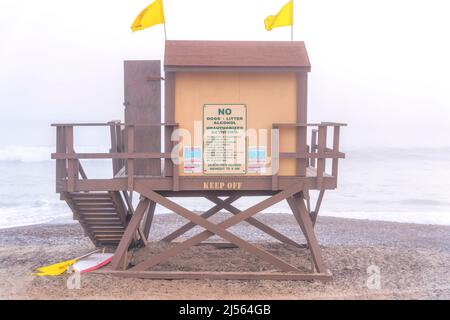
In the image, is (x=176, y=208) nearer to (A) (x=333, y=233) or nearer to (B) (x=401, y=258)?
(B) (x=401, y=258)

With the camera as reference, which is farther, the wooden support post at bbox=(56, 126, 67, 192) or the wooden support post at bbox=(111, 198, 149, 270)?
the wooden support post at bbox=(111, 198, 149, 270)

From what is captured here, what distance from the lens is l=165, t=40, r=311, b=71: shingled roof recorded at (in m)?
11.1

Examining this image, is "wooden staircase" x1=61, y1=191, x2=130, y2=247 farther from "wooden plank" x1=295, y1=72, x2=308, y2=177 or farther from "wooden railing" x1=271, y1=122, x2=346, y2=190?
"wooden plank" x1=295, y1=72, x2=308, y2=177

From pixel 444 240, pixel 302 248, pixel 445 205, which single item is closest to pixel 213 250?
pixel 302 248

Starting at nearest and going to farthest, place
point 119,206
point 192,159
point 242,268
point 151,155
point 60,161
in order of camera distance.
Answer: point 151,155 < point 192,159 < point 60,161 < point 119,206 < point 242,268

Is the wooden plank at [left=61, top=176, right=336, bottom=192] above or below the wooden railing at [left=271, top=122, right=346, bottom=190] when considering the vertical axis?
below

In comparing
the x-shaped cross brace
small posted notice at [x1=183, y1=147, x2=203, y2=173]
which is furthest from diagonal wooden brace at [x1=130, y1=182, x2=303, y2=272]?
small posted notice at [x1=183, y1=147, x2=203, y2=173]

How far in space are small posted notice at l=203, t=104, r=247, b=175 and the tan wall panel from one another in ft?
0.39

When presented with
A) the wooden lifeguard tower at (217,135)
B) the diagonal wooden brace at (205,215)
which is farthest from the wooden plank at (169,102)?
the diagonal wooden brace at (205,215)

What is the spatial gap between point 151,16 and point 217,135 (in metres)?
2.82

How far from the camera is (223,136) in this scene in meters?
11.3

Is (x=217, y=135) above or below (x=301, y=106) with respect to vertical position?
below

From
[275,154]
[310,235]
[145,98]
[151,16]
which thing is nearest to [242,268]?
[310,235]

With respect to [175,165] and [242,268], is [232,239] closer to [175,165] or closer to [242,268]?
[242,268]
